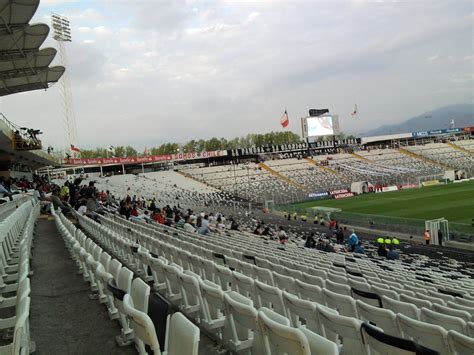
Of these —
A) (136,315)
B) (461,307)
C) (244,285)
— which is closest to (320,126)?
(461,307)

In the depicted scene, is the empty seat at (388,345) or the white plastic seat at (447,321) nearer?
the empty seat at (388,345)

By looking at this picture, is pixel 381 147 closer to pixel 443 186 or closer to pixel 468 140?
pixel 468 140

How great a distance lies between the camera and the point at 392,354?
2.43 metres

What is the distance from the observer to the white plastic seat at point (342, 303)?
12.7 ft

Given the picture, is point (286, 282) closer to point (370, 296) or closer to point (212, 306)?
point (370, 296)

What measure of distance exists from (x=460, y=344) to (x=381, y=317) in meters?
0.72

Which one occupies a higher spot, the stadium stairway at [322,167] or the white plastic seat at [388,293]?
the white plastic seat at [388,293]

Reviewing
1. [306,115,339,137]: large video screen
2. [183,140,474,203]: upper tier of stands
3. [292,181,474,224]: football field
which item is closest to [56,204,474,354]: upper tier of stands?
[292,181,474,224]: football field

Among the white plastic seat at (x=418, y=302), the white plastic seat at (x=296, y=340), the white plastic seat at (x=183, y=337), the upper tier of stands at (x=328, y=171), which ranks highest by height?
the white plastic seat at (x=183, y=337)

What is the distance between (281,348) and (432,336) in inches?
52.0

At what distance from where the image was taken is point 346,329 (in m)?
2.88

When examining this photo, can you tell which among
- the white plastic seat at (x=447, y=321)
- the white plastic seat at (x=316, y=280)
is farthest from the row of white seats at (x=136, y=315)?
the white plastic seat at (x=316, y=280)

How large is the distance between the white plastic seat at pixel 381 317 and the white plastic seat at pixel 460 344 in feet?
1.54

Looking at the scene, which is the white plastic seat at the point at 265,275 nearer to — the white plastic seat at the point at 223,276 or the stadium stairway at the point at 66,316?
the white plastic seat at the point at 223,276
